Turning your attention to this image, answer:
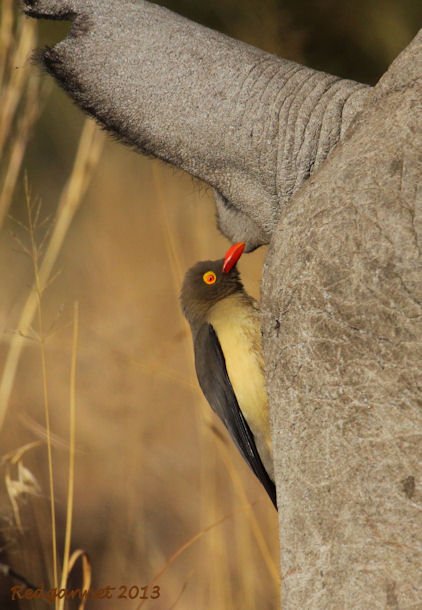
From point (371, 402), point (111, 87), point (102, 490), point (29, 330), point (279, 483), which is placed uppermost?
point (111, 87)

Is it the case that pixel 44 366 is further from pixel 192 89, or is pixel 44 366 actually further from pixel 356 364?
pixel 356 364

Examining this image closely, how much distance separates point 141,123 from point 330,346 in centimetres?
43

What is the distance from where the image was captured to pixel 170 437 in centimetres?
281

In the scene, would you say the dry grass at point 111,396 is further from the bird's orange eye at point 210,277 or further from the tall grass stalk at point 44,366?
the bird's orange eye at point 210,277

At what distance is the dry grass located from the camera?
108 inches

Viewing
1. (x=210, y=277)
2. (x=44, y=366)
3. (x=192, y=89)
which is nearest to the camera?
(x=192, y=89)

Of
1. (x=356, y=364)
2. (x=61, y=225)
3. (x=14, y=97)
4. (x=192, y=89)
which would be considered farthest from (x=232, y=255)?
(x=14, y=97)

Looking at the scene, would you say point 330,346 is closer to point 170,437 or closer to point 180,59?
point 180,59

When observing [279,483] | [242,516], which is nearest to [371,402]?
[279,483]

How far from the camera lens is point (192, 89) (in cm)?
151

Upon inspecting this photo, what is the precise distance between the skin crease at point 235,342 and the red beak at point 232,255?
6cm

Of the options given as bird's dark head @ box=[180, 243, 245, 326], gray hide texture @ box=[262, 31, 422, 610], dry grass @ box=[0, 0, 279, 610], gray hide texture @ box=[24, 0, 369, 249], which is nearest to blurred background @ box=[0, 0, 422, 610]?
dry grass @ box=[0, 0, 279, 610]

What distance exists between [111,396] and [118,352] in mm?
104

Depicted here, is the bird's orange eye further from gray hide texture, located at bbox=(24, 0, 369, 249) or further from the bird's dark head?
gray hide texture, located at bbox=(24, 0, 369, 249)
